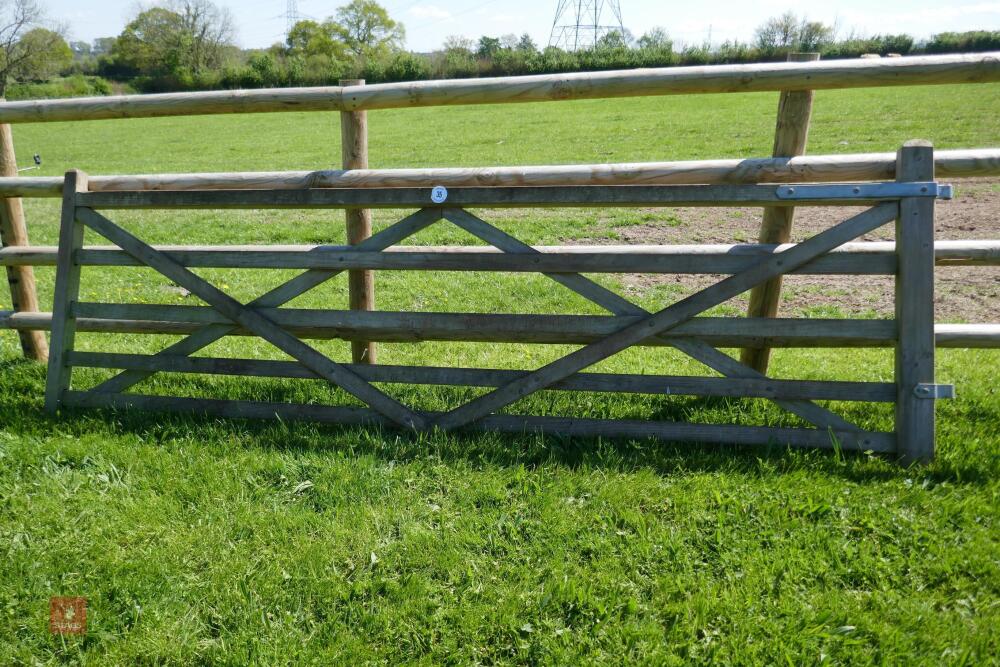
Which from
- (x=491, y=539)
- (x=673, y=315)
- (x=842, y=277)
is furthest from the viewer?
(x=842, y=277)

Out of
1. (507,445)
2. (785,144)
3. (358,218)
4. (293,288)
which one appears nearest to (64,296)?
(293,288)

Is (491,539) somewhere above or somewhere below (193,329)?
below

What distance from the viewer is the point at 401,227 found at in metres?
4.42

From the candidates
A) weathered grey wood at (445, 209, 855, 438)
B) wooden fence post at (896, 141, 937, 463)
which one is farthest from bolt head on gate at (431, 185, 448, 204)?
wooden fence post at (896, 141, 937, 463)

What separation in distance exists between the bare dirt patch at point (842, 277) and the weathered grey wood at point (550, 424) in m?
3.00

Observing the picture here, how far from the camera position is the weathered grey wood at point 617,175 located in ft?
13.7

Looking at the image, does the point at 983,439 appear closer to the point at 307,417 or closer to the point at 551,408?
the point at 551,408

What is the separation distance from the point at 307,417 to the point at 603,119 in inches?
Result: 739

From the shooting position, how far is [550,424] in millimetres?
4340

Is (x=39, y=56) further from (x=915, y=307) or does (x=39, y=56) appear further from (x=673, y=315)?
(x=915, y=307)

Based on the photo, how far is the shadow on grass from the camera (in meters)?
3.86

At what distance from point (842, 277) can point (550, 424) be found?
4.90 m

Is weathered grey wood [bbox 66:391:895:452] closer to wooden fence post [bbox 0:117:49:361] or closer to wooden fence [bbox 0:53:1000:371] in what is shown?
wooden fence [bbox 0:53:1000:371]

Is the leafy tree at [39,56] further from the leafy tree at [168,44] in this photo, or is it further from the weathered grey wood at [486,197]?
the weathered grey wood at [486,197]
